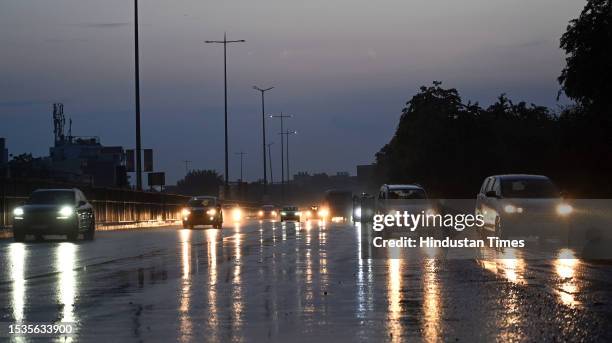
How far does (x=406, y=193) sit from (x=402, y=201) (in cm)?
96

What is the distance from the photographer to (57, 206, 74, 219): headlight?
1511 inches

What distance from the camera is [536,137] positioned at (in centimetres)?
6138

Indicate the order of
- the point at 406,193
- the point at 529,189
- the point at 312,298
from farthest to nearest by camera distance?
1. the point at 406,193
2. the point at 529,189
3. the point at 312,298

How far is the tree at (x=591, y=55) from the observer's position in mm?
41031

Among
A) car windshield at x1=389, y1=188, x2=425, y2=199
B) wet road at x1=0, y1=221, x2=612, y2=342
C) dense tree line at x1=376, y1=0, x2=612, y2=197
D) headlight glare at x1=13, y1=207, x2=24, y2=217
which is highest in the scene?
dense tree line at x1=376, y1=0, x2=612, y2=197

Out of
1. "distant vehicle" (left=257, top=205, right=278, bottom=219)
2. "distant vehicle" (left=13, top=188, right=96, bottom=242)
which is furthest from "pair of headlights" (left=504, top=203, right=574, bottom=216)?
"distant vehicle" (left=257, top=205, right=278, bottom=219)

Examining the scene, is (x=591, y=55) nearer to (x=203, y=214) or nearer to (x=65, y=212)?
(x=65, y=212)

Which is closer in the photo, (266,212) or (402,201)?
(402,201)

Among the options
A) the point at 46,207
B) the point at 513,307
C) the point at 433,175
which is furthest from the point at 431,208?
the point at 433,175

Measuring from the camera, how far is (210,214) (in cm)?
5712

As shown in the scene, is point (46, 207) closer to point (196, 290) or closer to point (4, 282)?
point (4, 282)

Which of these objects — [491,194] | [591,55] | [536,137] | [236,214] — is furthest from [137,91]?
[236,214]

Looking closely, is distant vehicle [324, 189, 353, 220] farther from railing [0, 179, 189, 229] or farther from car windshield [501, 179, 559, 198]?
car windshield [501, 179, 559, 198]

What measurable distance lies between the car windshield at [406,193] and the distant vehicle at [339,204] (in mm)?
57926
